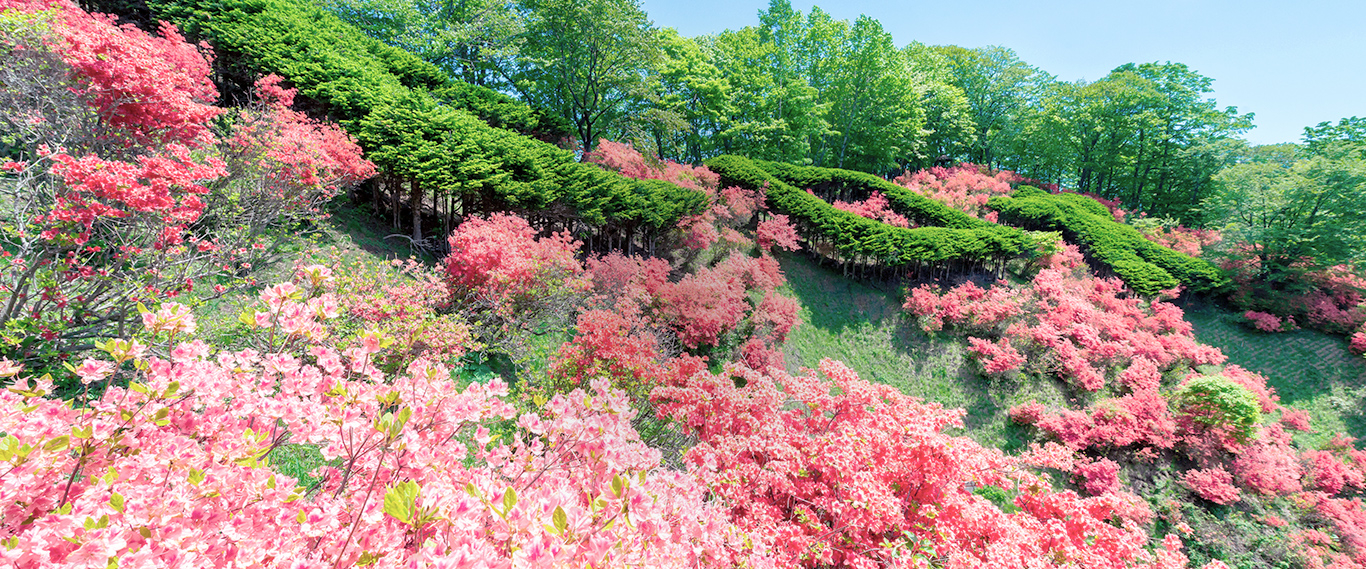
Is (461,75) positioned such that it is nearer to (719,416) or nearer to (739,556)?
(719,416)

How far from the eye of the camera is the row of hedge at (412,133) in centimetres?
783

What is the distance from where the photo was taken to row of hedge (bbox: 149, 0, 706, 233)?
7.83m

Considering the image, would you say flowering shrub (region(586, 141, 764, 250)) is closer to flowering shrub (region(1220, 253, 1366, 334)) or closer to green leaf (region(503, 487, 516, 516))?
green leaf (region(503, 487, 516, 516))

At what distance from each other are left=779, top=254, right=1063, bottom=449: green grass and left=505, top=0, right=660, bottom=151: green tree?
848cm

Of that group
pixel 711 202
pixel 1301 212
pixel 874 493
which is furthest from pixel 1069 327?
pixel 1301 212

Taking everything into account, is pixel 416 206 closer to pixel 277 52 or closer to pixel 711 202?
pixel 277 52

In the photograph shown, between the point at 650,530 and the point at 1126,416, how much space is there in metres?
11.5

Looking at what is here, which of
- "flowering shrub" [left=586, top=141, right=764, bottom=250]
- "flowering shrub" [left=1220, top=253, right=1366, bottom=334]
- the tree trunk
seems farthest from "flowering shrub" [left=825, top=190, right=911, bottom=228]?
the tree trunk

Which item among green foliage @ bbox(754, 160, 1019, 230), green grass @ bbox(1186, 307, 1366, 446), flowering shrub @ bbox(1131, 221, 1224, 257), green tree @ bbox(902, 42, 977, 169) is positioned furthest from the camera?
green tree @ bbox(902, 42, 977, 169)

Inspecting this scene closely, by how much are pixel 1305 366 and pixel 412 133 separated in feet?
77.4

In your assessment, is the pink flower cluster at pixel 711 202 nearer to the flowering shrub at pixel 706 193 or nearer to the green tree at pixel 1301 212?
the flowering shrub at pixel 706 193

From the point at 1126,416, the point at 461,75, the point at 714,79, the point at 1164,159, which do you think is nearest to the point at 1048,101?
the point at 1164,159

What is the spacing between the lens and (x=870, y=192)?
16922 mm

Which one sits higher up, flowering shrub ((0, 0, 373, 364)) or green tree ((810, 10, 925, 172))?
green tree ((810, 10, 925, 172))
